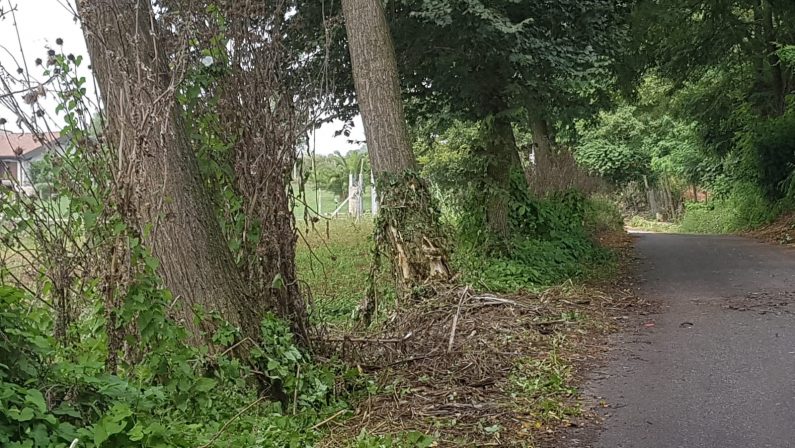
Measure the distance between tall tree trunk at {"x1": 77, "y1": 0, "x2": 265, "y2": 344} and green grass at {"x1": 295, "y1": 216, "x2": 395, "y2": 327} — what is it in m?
0.79

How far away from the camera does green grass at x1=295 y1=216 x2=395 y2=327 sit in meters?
6.02

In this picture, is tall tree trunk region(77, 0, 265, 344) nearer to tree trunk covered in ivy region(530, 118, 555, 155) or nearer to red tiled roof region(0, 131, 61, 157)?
red tiled roof region(0, 131, 61, 157)

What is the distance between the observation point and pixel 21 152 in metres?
3.50

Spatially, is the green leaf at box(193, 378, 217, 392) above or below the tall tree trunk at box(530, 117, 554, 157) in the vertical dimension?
below

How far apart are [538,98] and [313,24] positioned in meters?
3.65

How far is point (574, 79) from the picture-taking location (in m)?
9.62

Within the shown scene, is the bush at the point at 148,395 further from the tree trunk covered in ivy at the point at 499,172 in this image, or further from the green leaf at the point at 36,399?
the tree trunk covered in ivy at the point at 499,172

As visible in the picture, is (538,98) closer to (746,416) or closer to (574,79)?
(574,79)

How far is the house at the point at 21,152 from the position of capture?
137 inches

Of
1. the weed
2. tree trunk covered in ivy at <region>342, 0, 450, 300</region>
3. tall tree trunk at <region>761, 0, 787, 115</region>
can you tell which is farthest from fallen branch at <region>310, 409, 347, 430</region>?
tall tree trunk at <region>761, 0, 787, 115</region>

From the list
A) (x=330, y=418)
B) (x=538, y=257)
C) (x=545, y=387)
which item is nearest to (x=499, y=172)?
(x=538, y=257)

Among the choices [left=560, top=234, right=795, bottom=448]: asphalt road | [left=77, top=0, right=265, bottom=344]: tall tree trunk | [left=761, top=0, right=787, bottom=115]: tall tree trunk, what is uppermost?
[left=761, top=0, right=787, bottom=115]: tall tree trunk

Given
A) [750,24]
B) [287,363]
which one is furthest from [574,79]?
[750,24]

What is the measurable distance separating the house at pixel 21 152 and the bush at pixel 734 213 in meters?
19.5
